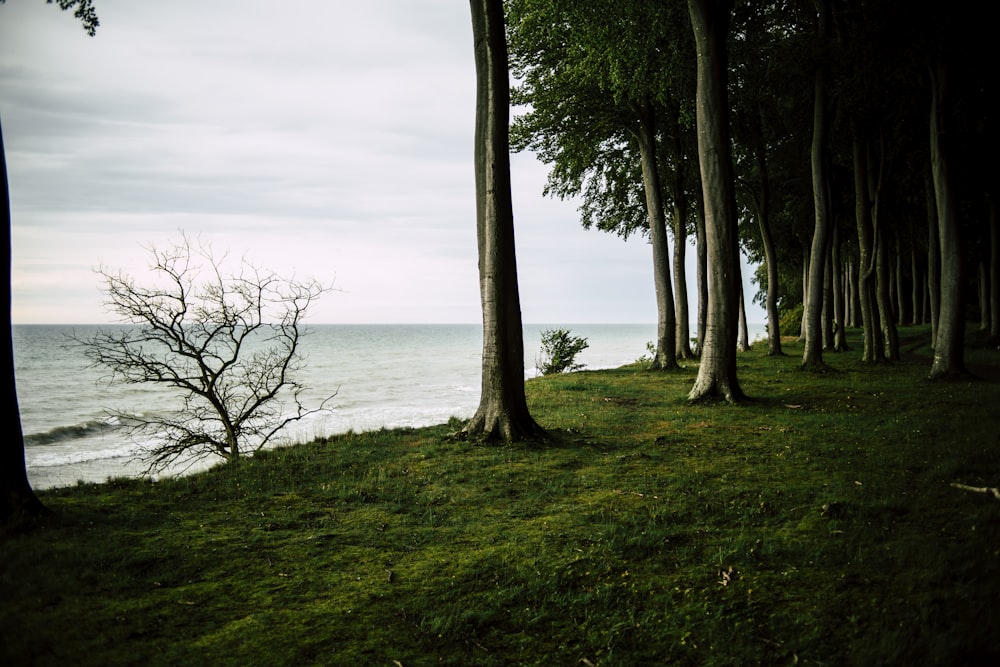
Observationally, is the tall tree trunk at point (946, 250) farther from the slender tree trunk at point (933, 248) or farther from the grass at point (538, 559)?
the slender tree trunk at point (933, 248)

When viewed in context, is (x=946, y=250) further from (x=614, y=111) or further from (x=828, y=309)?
(x=828, y=309)

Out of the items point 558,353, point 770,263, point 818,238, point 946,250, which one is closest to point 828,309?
point 770,263

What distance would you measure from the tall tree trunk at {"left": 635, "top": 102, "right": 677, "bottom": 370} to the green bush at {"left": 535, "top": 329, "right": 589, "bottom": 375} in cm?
574

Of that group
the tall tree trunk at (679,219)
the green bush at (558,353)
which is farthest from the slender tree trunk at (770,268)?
the green bush at (558,353)

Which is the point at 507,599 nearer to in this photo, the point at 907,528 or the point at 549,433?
the point at 907,528

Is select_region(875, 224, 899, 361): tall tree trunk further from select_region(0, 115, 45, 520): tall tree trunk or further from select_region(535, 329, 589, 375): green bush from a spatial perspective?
select_region(0, 115, 45, 520): tall tree trunk

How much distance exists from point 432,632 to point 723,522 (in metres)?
3.35

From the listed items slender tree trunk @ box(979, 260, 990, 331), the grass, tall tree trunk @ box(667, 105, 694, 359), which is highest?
tall tree trunk @ box(667, 105, 694, 359)

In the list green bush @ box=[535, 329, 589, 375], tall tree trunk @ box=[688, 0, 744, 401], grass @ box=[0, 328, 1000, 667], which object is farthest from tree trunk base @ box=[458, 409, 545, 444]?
green bush @ box=[535, 329, 589, 375]

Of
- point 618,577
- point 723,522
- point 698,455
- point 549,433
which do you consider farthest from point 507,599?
point 549,433

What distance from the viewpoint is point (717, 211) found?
13.2m

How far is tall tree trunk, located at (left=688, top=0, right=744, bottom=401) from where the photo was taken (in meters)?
13.0

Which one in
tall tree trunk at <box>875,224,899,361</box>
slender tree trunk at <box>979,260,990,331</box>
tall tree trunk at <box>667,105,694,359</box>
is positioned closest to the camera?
tall tree trunk at <box>875,224,899,361</box>

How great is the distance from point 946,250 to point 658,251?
26.3 ft
